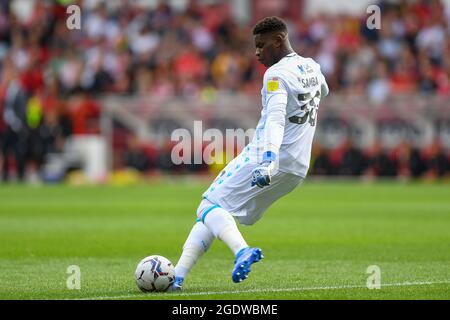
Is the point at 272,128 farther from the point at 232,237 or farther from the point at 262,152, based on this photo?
the point at 232,237

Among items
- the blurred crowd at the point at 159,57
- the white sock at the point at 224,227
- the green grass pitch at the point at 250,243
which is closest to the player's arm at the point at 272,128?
the white sock at the point at 224,227

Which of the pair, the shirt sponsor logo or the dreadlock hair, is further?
the dreadlock hair

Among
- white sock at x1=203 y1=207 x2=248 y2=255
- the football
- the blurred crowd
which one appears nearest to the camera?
white sock at x1=203 y1=207 x2=248 y2=255

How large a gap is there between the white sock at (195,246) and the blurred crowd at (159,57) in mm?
20828

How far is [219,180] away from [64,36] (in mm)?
25853

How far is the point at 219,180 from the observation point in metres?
9.45

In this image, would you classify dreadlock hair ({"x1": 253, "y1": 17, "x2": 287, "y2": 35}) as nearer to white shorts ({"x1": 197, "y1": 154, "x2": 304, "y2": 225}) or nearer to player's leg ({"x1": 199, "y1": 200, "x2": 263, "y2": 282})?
white shorts ({"x1": 197, "y1": 154, "x2": 304, "y2": 225})

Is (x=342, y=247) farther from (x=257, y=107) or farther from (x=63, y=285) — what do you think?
(x=257, y=107)

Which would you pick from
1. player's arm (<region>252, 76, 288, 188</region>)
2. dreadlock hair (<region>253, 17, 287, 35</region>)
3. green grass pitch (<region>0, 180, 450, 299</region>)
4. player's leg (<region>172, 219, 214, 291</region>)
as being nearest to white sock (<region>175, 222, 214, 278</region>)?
player's leg (<region>172, 219, 214, 291</region>)

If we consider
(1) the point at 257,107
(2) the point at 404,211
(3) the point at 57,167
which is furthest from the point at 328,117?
(2) the point at 404,211

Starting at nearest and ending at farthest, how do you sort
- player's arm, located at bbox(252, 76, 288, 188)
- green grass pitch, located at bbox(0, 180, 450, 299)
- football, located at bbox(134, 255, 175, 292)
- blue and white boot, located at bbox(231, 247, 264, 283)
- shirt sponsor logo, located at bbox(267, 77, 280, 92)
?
blue and white boot, located at bbox(231, 247, 264, 283), player's arm, located at bbox(252, 76, 288, 188), shirt sponsor logo, located at bbox(267, 77, 280, 92), football, located at bbox(134, 255, 175, 292), green grass pitch, located at bbox(0, 180, 450, 299)

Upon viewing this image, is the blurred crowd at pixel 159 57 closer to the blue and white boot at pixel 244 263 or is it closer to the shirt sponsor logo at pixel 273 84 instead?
the shirt sponsor logo at pixel 273 84

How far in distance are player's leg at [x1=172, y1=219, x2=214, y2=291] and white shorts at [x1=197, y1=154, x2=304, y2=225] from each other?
145mm

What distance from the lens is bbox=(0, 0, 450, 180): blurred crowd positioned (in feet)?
100
